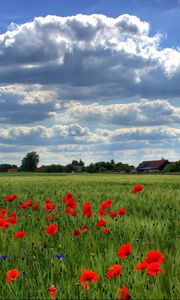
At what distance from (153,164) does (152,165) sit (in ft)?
1.29

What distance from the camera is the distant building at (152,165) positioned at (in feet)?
392

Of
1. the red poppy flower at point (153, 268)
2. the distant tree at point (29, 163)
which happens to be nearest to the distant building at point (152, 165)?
the distant tree at point (29, 163)

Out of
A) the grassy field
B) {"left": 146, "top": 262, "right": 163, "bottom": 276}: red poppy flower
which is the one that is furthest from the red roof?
{"left": 146, "top": 262, "right": 163, "bottom": 276}: red poppy flower

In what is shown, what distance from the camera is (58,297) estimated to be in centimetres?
291

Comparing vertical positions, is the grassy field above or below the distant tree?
below

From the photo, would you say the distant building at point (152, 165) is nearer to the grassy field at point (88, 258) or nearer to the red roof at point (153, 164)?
the red roof at point (153, 164)

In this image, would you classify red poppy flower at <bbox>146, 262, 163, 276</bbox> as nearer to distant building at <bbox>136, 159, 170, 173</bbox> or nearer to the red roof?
distant building at <bbox>136, 159, 170, 173</bbox>

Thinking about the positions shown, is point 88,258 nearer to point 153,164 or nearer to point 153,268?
point 153,268

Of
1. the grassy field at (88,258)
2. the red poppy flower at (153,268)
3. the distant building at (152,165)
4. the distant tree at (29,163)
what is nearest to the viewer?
the red poppy flower at (153,268)

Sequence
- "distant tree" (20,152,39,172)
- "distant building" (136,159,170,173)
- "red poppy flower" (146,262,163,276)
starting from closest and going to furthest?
"red poppy flower" (146,262,163,276), "distant building" (136,159,170,173), "distant tree" (20,152,39,172)

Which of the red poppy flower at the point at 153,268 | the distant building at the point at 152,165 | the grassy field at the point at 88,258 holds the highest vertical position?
the distant building at the point at 152,165

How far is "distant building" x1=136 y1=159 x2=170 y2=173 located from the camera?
119625 millimetres

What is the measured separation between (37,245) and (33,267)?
735 millimetres

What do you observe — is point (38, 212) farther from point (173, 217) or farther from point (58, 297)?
point (58, 297)
